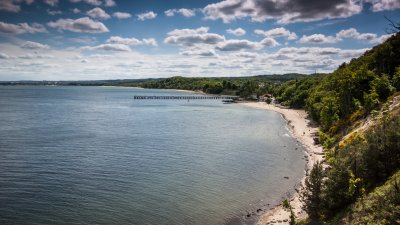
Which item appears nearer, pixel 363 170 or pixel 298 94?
pixel 363 170

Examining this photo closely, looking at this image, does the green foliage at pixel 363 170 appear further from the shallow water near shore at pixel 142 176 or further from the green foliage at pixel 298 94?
the green foliage at pixel 298 94

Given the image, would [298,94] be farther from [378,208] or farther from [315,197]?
[378,208]

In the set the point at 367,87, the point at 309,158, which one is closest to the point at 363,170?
the point at 309,158

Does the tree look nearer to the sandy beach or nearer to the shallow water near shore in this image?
the sandy beach

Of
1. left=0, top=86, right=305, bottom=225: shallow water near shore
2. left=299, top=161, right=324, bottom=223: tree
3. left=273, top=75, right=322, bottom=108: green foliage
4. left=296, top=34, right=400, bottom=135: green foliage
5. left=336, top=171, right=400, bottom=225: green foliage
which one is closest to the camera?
left=336, top=171, right=400, bottom=225: green foliage

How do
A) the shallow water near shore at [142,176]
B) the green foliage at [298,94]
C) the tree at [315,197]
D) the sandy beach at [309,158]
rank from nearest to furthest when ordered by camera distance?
1. the tree at [315,197]
2. the sandy beach at [309,158]
3. the shallow water near shore at [142,176]
4. the green foliage at [298,94]

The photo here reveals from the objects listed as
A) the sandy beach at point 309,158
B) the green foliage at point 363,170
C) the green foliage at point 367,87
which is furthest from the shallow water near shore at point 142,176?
the green foliage at point 367,87

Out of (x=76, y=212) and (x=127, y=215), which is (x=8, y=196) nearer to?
(x=76, y=212)

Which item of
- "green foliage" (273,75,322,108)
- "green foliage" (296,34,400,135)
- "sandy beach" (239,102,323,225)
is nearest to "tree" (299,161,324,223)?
"sandy beach" (239,102,323,225)

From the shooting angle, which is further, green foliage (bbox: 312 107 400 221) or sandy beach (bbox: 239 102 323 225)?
sandy beach (bbox: 239 102 323 225)

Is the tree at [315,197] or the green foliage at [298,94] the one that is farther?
the green foliage at [298,94]

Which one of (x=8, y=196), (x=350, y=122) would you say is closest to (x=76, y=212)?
(x=8, y=196)

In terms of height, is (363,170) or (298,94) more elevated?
(298,94)
